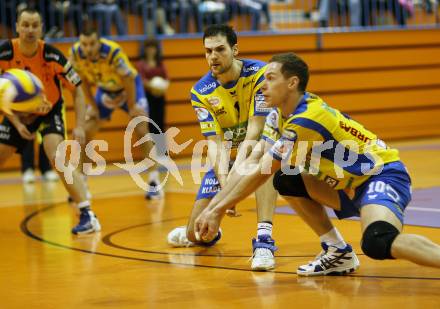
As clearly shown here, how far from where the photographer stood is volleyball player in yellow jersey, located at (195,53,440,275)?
17.2 feet

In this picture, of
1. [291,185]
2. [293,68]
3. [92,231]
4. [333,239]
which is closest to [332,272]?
[333,239]

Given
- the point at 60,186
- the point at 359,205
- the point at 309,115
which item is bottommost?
the point at 60,186

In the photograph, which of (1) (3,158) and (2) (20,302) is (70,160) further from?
(2) (20,302)

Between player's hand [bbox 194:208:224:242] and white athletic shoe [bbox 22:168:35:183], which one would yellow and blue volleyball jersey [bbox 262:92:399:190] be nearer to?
player's hand [bbox 194:208:224:242]

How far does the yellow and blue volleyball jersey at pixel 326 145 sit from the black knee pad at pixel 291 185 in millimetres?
130

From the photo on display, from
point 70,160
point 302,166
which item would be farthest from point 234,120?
point 70,160

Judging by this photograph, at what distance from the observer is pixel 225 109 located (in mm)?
7098

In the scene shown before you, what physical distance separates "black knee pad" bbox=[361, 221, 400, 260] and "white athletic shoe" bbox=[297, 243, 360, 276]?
72 centimetres

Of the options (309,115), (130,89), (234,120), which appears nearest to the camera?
(309,115)

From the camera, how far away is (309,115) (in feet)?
17.9

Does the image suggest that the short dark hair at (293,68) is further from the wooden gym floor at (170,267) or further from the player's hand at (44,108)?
the player's hand at (44,108)

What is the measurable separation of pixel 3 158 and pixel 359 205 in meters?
4.26

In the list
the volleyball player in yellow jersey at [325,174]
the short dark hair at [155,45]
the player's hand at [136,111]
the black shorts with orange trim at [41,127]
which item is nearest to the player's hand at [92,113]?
the player's hand at [136,111]

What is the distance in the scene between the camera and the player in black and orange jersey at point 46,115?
8383mm
